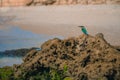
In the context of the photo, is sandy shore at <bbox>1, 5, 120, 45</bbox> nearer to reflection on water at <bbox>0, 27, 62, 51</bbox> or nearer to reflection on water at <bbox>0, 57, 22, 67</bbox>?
reflection on water at <bbox>0, 27, 62, 51</bbox>

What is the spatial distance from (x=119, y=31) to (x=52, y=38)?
0.66 meters

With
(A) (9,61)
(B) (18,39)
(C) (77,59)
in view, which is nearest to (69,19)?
(C) (77,59)

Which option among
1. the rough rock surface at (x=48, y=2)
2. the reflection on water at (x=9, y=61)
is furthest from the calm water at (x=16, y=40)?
the rough rock surface at (x=48, y=2)

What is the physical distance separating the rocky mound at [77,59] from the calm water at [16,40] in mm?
66

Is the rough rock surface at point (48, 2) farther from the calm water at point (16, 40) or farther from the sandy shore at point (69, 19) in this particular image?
the calm water at point (16, 40)

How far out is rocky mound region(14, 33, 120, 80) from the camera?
3518mm

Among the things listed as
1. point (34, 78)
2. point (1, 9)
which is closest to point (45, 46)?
point (34, 78)

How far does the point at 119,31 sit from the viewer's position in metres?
3.61

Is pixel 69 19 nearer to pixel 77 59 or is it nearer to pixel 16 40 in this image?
pixel 77 59

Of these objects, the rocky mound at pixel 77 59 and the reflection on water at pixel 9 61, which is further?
the reflection on water at pixel 9 61

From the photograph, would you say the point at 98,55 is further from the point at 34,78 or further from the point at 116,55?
the point at 34,78

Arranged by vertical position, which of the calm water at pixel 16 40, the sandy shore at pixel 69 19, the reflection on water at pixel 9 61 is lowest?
the reflection on water at pixel 9 61

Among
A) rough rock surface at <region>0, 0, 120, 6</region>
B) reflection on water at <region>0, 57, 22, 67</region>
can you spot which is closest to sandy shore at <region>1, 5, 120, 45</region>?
rough rock surface at <region>0, 0, 120, 6</region>

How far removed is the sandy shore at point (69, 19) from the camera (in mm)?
3621
